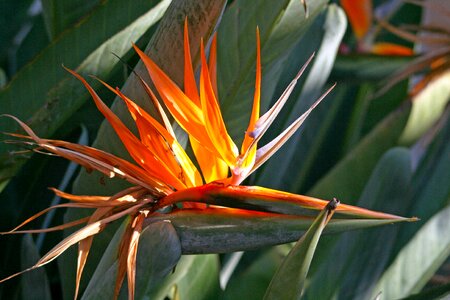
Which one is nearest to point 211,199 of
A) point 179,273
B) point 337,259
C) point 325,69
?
point 179,273

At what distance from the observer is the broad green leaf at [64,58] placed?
0.83 meters

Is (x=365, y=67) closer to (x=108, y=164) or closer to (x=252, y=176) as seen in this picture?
(x=252, y=176)

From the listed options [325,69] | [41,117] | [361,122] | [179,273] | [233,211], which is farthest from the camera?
[361,122]

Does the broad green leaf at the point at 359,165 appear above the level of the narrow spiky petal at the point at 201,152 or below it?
below

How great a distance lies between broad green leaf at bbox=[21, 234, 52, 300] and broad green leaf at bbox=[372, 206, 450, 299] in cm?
43

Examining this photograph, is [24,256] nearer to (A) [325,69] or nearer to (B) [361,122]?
(A) [325,69]

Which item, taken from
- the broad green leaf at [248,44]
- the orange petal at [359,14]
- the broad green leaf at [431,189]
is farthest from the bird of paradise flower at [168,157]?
the orange petal at [359,14]

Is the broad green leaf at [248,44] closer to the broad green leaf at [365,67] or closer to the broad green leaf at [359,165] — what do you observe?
the broad green leaf at [359,165]

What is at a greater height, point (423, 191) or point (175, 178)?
point (175, 178)

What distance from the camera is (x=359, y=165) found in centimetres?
108

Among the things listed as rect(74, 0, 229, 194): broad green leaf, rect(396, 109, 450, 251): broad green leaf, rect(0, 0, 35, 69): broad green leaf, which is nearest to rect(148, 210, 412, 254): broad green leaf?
rect(74, 0, 229, 194): broad green leaf

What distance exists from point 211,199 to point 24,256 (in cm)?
39

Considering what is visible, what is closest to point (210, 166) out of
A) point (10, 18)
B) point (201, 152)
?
point (201, 152)

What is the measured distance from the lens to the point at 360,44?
1576mm
